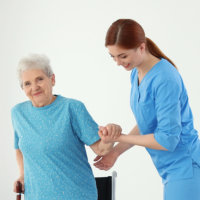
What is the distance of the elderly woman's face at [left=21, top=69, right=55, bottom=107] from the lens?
1.85 m

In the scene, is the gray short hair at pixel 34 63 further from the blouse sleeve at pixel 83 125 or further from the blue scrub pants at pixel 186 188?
the blue scrub pants at pixel 186 188

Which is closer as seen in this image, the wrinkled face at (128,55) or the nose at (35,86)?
the wrinkled face at (128,55)

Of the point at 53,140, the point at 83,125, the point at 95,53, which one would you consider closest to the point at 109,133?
the point at 83,125

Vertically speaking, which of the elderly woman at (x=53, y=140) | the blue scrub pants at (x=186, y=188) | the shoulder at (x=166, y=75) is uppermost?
the shoulder at (x=166, y=75)

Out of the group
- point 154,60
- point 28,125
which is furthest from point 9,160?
point 154,60

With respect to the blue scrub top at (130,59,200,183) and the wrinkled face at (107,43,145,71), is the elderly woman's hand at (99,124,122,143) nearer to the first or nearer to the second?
the blue scrub top at (130,59,200,183)

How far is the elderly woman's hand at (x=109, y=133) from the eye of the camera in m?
1.79

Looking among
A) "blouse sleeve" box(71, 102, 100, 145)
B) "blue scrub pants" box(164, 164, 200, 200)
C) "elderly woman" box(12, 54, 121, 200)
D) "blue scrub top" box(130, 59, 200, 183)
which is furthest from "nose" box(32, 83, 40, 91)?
"blue scrub pants" box(164, 164, 200, 200)

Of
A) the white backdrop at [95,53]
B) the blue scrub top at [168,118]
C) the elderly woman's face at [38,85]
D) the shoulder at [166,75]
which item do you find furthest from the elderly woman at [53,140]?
the white backdrop at [95,53]

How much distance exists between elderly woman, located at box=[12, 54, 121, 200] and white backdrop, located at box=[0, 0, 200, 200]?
175 centimetres

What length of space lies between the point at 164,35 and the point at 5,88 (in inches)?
68.2

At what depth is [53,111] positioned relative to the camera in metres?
1.86

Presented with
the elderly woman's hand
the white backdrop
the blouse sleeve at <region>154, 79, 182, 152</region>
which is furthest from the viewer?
the white backdrop

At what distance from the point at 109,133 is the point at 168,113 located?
11.1 inches
